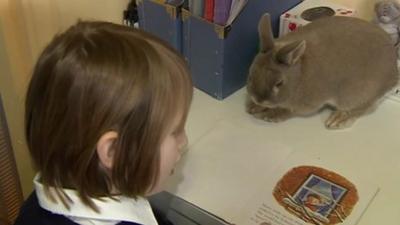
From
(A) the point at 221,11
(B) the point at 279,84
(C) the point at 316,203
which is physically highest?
(A) the point at 221,11

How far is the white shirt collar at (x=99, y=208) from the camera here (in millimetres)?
650

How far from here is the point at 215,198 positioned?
0.81 meters

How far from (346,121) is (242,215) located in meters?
0.30

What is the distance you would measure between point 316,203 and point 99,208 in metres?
0.33

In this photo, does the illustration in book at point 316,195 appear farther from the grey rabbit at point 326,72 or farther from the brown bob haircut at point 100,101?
the brown bob haircut at point 100,101

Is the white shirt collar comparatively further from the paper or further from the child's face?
the paper

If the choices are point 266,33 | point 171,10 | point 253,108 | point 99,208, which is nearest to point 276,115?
point 253,108

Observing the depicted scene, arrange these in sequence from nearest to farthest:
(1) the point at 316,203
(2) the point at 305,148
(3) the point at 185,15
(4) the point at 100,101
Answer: (4) the point at 100,101 → (1) the point at 316,203 → (2) the point at 305,148 → (3) the point at 185,15

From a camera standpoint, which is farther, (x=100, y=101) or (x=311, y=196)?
(x=311, y=196)

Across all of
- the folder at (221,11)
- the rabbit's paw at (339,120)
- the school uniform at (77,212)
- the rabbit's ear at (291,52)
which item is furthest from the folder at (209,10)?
the school uniform at (77,212)

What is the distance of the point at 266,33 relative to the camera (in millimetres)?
907

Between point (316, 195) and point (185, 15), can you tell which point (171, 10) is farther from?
point (316, 195)

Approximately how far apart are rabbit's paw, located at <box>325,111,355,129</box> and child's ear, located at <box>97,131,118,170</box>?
0.48m

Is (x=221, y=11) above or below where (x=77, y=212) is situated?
above
